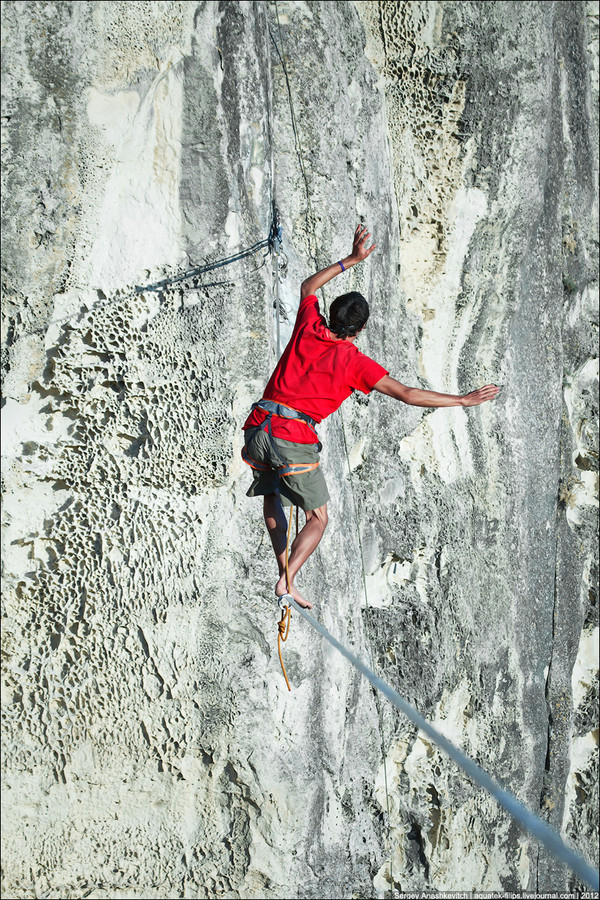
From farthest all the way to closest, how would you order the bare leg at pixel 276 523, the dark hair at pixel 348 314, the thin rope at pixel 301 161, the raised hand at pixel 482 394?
the thin rope at pixel 301 161, the bare leg at pixel 276 523, the dark hair at pixel 348 314, the raised hand at pixel 482 394

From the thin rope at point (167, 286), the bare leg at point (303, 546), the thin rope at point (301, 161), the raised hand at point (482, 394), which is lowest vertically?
the bare leg at point (303, 546)

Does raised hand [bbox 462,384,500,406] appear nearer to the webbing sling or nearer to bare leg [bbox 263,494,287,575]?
the webbing sling

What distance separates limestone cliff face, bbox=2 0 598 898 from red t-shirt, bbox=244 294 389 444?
932mm

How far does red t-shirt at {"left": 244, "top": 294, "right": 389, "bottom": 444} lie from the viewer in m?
3.02

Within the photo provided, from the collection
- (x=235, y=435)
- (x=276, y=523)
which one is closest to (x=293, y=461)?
(x=276, y=523)

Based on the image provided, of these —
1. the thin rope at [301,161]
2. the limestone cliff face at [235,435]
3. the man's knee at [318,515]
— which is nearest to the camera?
the man's knee at [318,515]

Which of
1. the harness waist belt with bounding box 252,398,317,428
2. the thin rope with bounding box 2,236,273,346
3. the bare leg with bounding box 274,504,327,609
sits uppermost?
the thin rope with bounding box 2,236,273,346

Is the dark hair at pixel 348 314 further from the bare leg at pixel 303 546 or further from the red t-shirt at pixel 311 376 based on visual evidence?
the bare leg at pixel 303 546

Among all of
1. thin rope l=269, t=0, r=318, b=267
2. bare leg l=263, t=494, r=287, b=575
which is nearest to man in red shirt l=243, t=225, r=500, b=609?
bare leg l=263, t=494, r=287, b=575

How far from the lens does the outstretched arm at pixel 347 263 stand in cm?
299

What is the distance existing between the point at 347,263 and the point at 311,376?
0.50m

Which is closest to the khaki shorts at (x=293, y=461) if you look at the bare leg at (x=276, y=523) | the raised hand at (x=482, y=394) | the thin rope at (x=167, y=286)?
the bare leg at (x=276, y=523)

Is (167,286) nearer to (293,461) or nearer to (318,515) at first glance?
(293,461)

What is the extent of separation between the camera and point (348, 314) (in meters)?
2.99
